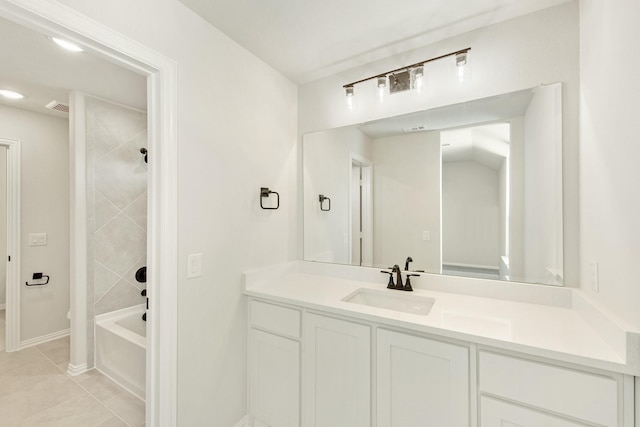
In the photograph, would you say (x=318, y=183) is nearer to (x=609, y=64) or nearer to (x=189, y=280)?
(x=189, y=280)

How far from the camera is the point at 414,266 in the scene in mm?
1855

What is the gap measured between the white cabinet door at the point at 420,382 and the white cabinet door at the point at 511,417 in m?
0.07

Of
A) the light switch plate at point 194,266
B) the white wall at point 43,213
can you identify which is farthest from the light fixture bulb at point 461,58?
the white wall at point 43,213

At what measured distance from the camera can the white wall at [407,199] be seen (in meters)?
1.83

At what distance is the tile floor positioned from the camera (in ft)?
6.00

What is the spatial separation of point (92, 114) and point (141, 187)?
2.52 ft

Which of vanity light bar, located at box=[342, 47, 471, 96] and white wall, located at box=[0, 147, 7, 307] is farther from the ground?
vanity light bar, located at box=[342, 47, 471, 96]

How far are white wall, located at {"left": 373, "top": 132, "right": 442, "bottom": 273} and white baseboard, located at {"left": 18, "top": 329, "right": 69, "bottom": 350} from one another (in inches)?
144

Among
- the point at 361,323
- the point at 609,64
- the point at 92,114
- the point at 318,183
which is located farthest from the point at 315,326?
the point at 92,114

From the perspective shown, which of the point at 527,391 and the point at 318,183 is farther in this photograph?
the point at 318,183

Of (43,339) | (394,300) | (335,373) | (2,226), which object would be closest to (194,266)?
(335,373)

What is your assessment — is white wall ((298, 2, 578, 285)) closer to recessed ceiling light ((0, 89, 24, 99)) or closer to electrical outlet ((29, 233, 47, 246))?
recessed ceiling light ((0, 89, 24, 99))

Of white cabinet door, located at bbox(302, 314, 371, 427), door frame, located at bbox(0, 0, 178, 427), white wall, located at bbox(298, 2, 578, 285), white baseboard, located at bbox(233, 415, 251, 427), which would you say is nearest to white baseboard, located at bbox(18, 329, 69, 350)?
door frame, located at bbox(0, 0, 178, 427)

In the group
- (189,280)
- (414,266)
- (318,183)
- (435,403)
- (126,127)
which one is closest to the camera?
(435,403)
